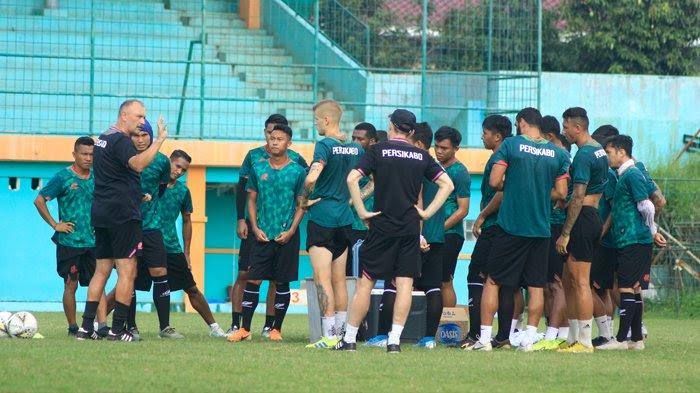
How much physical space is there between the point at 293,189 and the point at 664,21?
22594 mm

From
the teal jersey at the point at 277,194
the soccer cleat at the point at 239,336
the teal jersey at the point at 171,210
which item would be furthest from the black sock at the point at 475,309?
the teal jersey at the point at 171,210

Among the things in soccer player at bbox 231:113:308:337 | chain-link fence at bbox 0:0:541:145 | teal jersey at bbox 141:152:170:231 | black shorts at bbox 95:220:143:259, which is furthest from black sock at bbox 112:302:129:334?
chain-link fence at bbox 0:0:541:145

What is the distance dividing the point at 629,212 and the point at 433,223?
6.51ft

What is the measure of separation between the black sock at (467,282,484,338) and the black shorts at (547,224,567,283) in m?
0.68

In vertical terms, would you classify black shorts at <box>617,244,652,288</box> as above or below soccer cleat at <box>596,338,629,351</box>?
above

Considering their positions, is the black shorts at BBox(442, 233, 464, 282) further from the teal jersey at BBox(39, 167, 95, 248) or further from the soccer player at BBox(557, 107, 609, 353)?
the teal jersey at BBox(39, 167, 95, 248)

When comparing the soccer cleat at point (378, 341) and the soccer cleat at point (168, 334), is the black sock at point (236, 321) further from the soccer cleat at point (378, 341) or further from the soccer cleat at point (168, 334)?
the soccer cleat at point (378, 341)

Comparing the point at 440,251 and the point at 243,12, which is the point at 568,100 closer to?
the point at 243,12

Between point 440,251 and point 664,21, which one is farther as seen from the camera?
point 664,21

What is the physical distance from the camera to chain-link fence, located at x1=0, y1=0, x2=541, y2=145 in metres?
24.7

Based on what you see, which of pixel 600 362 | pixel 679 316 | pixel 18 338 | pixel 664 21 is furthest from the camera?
pixel 664 21

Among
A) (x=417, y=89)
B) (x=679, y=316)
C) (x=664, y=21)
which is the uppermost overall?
(x=664, y=21)

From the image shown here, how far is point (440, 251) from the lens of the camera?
14273 millimetres

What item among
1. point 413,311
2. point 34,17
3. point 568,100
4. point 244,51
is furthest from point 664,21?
point 413,311
